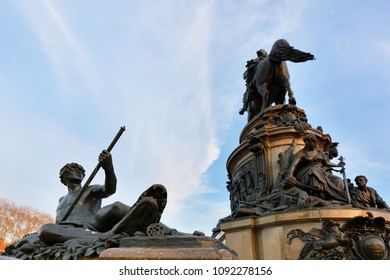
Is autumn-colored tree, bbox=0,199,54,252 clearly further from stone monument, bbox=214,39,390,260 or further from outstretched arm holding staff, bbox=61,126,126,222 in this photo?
outstretched arm holding staff, bbox=61,126,126,222

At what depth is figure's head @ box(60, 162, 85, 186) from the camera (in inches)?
201

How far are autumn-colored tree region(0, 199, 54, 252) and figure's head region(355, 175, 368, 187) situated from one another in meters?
24.8

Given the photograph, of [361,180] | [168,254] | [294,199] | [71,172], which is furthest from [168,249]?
[361,180]

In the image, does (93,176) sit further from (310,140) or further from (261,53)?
(261,53)

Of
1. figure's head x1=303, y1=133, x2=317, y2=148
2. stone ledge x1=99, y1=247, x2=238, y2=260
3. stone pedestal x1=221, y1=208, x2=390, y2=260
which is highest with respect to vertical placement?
figure's head x1=303, y1=133, x2=317, y2=148

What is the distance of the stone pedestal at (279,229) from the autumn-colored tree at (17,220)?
924 inches

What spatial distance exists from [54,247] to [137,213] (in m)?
0.93

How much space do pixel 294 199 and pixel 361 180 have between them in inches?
91.3

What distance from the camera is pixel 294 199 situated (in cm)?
907

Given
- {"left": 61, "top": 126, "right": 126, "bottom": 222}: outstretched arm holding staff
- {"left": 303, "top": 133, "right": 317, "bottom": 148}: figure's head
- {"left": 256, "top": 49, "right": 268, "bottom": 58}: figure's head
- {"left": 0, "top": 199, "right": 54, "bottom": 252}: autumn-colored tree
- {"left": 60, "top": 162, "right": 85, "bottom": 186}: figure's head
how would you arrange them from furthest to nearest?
{"left": 0, "top": 199, "right": 54, "bottom": 252}: autumn-colored tree, {"left": 256, "top": 49, "right": 268, "bottom": 58}: figure's head, {"left": 303, "top": 133, "right": 317, "bottom": 148}: figure's head, {"left": 60, "top": 162, "right": 85, "bottom": 186}: figure's head, {"left": 61, "top": 126, "right": 126, "bottom": 222}: outstretched arm holding staff

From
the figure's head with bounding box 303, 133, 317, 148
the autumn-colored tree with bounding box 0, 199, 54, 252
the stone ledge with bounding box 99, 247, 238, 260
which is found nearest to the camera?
the stone ledge with bounding box 99, 247, 238, 260

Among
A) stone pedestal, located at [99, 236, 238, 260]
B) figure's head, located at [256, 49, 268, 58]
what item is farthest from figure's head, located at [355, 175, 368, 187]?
stone pedestal, located at [99, 236, 238, 260]
